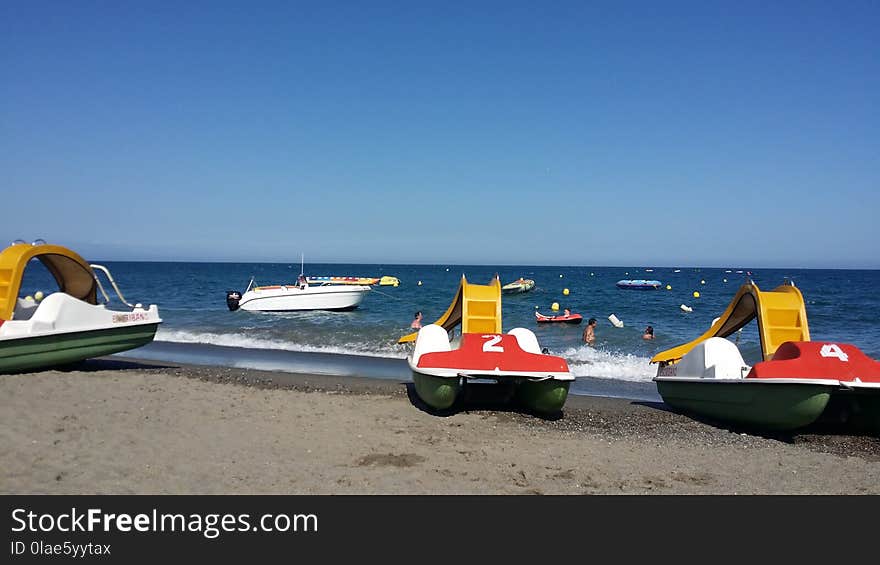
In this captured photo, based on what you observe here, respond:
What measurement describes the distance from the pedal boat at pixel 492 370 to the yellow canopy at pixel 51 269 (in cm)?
762

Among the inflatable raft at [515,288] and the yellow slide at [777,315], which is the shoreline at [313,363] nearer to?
the yellow slide at [777,315]

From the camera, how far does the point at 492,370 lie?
8.64 metres

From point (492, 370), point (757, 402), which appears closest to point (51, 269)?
point (492, 370)

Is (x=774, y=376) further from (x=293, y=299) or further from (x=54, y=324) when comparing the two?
(x=293, y=299)

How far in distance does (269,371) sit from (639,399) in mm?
8666

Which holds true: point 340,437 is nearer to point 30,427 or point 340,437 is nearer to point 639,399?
point 30,427

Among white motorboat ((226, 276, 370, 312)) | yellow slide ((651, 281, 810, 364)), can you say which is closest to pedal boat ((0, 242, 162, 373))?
yellow slide ((651, 281, 810, 364))

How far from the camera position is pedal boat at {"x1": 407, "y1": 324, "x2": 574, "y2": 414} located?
8.73m

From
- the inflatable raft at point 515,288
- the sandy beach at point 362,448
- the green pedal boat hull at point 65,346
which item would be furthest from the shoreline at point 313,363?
the inflatable raft at point 515,288

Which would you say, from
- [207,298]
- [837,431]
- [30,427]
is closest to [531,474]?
[837,431]

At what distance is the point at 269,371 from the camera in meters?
14.8

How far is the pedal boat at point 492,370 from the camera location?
28.7 ft

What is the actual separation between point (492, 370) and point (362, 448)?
220cm

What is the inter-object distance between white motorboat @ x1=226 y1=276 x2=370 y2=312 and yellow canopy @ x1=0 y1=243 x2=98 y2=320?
19138 mm
